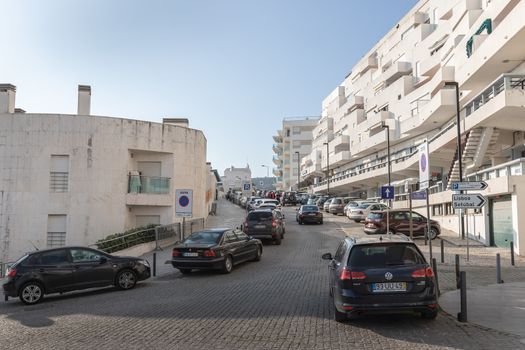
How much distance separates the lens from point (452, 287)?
12.6 metres

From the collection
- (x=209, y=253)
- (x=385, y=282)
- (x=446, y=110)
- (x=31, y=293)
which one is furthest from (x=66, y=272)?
(x=446, y=110)

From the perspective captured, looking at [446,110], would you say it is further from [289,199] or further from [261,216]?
[289,199]

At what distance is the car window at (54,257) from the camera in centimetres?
1351

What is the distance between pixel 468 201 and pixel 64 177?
20.2 metres

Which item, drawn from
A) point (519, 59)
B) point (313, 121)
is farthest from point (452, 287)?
point (313, 121)

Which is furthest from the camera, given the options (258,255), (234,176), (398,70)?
(234,176)

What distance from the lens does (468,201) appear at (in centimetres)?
1574

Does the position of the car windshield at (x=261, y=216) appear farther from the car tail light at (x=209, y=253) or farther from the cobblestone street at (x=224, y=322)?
the cobblestone street at (x=224, y=322)

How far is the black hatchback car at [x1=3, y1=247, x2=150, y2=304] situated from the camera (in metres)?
13.1

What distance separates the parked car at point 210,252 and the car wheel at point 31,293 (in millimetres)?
4271

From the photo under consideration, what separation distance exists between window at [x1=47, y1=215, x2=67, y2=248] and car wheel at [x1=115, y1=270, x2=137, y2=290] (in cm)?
1339

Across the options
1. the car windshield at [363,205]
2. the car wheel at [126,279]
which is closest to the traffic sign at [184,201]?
the car wheel at [126,279]

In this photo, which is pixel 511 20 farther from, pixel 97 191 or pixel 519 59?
pixel 97 191

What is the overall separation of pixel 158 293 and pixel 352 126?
61.1 metres
